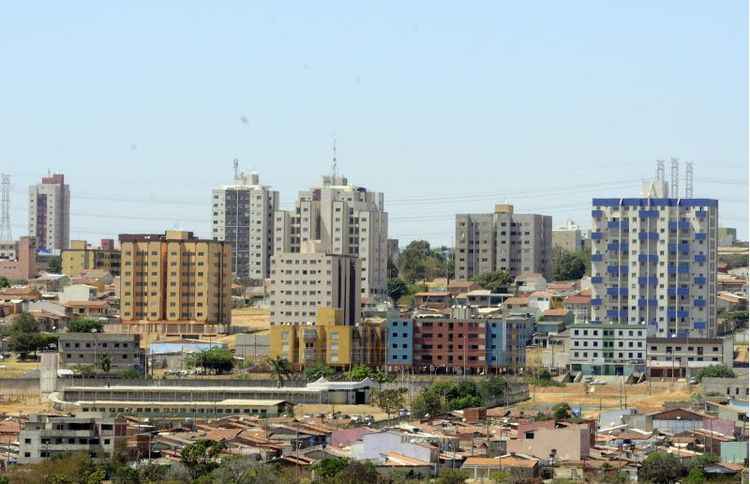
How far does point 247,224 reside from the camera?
75688mm

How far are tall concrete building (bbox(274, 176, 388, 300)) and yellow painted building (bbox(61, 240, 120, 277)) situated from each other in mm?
10087

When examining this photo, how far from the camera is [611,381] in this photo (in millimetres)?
48531

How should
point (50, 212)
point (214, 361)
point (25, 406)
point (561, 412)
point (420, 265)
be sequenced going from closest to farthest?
point (561, 412) → point (25, 406) → point (214, 361) → point (420, 265) → point (50, 212)

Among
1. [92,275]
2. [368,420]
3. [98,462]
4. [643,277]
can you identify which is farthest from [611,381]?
[92,275]

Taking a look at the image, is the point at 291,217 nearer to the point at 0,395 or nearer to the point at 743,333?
the point at 743,333

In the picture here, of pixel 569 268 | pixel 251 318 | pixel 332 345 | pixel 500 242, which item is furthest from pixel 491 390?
pixel 569 268

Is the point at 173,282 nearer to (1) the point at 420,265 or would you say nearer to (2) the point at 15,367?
(2) the point at 15,367

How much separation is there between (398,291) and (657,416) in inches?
1190

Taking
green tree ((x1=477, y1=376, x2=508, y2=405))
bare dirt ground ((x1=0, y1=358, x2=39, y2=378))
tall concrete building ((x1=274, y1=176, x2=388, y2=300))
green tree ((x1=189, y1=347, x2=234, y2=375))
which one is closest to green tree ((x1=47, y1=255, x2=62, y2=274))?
tall concrete building ((x1=274, y1=176, x2=388, y2=300))

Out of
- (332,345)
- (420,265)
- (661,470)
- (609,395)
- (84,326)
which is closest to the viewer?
(661,470)

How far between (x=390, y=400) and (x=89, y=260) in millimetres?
34284

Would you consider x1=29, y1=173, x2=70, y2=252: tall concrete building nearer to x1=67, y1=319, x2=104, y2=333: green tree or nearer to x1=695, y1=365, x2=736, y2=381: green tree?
x1=67, y1=319, x2=104, y2=333: green tree

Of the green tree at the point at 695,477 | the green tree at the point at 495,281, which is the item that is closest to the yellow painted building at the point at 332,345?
the green tree at the point at 495,281

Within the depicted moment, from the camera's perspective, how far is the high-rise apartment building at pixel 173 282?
58.5 metres
